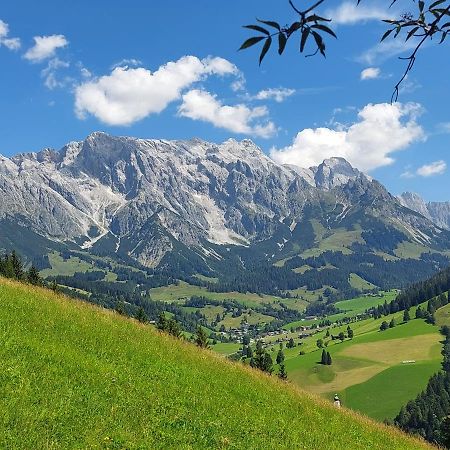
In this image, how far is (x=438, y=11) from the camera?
19.8 ft

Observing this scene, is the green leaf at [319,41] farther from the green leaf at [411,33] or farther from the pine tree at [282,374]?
the pine tree at [282,374]

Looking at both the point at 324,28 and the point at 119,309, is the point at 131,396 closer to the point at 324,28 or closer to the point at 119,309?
the point at 324,28

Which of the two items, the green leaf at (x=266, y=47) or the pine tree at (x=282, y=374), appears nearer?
the green leaf at (x=266, y=47)

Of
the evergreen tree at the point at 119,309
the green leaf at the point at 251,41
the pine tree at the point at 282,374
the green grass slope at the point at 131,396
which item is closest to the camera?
the green leaf at the point at 251,41

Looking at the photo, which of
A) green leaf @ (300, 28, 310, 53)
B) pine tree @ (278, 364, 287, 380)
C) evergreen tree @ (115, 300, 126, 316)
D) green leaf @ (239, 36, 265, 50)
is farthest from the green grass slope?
green leaf @ (300, 28, 310, 53)

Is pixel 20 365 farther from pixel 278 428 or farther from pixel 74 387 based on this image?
pixel 278 428

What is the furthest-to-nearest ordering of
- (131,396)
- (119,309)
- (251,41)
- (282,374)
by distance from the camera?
(282,374) → (119,309) → (131,396) → (251,41)

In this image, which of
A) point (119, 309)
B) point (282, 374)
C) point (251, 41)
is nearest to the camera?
point (251, 41)

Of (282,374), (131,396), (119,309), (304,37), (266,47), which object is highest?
(304,37)

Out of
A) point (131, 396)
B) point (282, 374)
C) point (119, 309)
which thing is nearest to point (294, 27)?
point (131, 396)

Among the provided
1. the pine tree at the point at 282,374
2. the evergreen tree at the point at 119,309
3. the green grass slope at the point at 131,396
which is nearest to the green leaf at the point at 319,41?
the green grass slope at the point at 131,396

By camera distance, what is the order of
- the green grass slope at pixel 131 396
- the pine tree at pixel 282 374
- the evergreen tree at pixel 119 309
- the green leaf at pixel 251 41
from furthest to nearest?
the evergreen tree at pixel 119 309 < the pine tree at pixel 282 374 < the green grass slope at pixel 131 396 < the green leaf at pixel 251 41

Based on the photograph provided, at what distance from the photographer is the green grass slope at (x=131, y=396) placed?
13.6 meters

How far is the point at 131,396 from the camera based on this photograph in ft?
54.3
